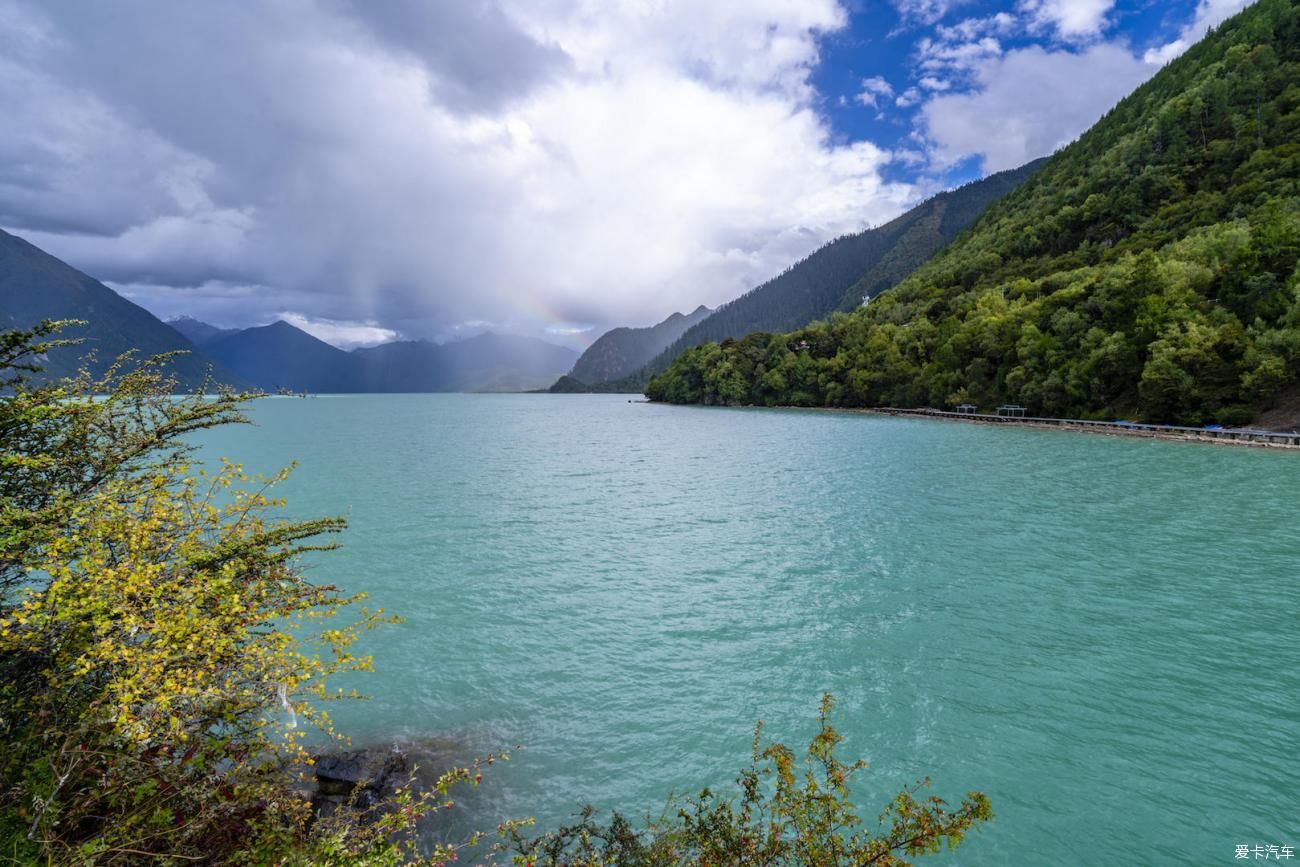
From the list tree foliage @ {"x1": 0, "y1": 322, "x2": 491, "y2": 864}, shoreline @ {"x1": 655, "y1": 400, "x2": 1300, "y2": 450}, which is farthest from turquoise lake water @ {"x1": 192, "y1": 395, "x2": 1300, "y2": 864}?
shoreline @ {"x1": 655, "y1": 400, "x2": 1300, "y2": 450}

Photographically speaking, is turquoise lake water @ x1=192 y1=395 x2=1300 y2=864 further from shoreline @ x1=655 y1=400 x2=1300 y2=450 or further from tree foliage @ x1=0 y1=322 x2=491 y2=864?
shoreline @ x1=655 y1=400 x2=1300 y2=450

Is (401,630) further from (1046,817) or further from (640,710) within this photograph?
(1046,817)

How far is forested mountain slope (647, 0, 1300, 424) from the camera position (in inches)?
2753

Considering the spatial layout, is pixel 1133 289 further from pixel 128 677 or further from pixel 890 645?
pixel 128 677

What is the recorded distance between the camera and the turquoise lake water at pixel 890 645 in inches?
481

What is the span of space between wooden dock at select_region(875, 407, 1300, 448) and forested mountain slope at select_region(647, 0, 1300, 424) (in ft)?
16.6

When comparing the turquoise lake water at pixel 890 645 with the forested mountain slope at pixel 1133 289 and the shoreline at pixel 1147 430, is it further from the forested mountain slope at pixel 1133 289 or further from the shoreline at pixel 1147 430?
the forested mountain slope at pixel 1133 289

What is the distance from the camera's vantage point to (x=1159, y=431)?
69.4m

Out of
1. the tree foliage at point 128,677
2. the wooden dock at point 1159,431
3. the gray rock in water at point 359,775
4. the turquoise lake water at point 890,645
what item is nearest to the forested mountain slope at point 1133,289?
the wooden dock at point 1159,431

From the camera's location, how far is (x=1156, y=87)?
7288 inches

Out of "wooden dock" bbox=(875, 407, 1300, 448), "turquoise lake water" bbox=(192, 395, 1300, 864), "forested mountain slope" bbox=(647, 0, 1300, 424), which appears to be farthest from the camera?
"forested mountain slope" bbox=(647, 0, 1300, 424)

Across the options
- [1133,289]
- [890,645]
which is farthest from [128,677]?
[1133,289]

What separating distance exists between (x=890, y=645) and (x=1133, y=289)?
9816 centimetres

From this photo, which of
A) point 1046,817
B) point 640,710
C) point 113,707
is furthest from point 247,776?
point 1046,817
